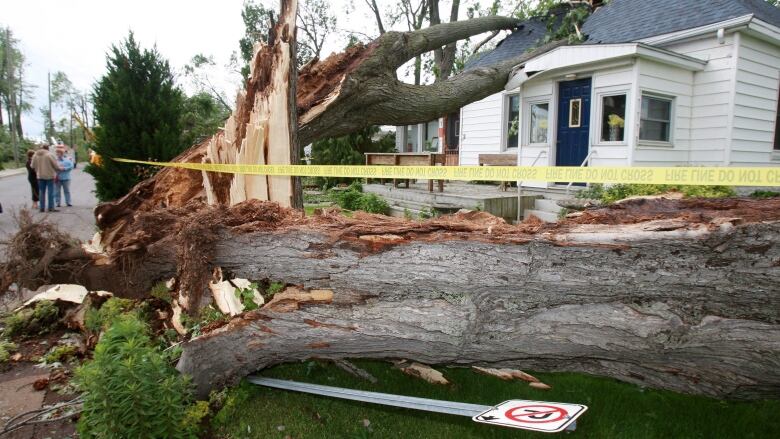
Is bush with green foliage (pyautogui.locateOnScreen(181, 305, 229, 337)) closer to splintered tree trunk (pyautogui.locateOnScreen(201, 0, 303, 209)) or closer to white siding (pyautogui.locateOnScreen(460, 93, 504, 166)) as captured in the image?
splintered tree trunk (pyautogui.locateOnScreen(201, 0, 303, 209))

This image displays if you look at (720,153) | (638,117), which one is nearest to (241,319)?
(638,117)

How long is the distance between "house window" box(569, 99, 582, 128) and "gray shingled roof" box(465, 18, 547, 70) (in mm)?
3644

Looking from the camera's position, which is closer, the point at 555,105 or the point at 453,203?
the point at 453,203

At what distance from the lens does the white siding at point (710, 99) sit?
942 cm

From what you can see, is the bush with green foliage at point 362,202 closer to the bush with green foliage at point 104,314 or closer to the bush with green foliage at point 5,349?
the bush with green foliage at point 104,314

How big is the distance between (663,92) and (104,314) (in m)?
10.2

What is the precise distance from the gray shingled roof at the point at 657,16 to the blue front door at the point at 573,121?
1361 mm

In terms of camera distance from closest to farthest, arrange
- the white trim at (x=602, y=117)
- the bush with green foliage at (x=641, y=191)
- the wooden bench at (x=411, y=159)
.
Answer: the bush with green foliage at (x=641, y=191) → the white trim at (x=602, y=117) → the wooden bench at (x=411, y=159)

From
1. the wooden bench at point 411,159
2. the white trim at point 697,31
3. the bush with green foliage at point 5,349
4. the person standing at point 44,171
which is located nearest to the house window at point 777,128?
the white trim at point 697,31

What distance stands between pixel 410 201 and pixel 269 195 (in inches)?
235

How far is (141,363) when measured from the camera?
2648 millimetres

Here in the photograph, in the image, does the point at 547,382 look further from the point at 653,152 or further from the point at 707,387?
the point at 653,152

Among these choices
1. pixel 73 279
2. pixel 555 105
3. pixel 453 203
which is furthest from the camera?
pixel 555 105

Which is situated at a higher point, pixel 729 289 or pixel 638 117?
pixel 638 117
